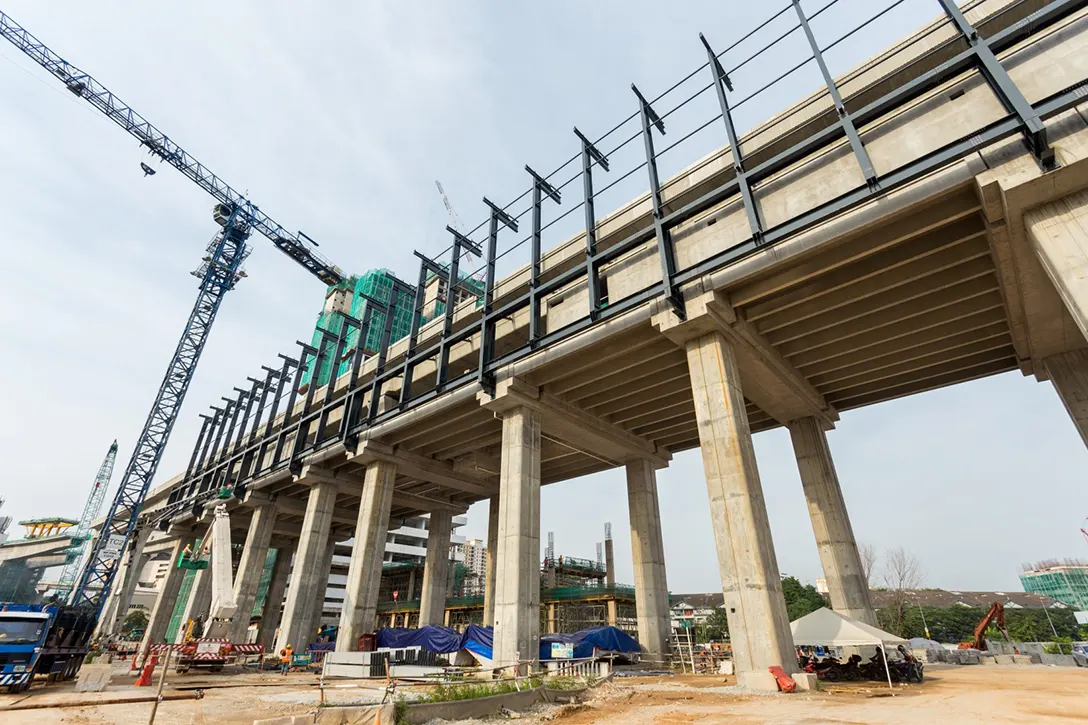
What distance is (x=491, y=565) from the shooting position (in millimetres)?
34500

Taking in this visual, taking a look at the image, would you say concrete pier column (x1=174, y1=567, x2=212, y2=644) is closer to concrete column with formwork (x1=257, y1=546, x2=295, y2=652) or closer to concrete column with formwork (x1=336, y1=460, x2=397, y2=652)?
concrete column with formwork (x1=257, y1=546, x2=295, y2=652)

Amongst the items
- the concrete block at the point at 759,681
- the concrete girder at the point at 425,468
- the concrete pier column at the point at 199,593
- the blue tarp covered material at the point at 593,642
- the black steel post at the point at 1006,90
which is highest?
the black steel post at the point at 1006,90

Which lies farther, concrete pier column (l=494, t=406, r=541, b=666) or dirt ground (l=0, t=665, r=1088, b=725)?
concrete pier column (l=494, t=406, r=541, b=666)

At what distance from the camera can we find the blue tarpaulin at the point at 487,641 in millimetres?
22172

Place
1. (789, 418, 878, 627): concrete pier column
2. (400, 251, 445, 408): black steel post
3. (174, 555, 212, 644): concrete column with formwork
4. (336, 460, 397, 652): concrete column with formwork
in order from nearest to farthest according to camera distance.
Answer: (789, 418, 878, 627): concrete pier column → (336, 460, 397, 652): concrete column with formwork → (400, 251, 445, 408): black steel post → (174, 555, 212, 644): concrete column with formwork

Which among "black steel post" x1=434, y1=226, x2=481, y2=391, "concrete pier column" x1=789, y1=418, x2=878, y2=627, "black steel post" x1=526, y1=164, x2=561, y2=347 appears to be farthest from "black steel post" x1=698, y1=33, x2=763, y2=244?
"black steel post" x1=434, y1=226, x2=481, y2=391

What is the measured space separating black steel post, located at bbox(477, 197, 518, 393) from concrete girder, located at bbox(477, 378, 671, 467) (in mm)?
776

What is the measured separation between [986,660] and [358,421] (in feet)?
135

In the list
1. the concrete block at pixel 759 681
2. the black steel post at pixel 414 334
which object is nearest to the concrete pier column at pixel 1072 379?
the concrete block at pixel 759 681

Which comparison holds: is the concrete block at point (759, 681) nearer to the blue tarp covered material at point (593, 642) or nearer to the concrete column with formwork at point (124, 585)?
the blue tarp covered material at point (593, 642)

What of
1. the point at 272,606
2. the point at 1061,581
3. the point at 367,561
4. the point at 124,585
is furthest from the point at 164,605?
the point at 1061,581

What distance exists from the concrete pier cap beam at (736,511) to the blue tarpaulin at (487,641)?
31.9 feet

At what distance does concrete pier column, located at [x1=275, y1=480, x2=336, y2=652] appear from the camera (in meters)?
30.7

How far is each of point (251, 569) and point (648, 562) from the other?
30.0 metres
